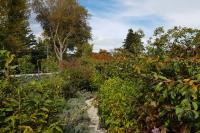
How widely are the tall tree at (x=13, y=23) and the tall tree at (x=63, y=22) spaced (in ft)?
42.6

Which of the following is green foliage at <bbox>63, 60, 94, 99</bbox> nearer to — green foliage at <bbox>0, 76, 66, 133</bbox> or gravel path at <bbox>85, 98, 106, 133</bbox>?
gravel path at <bbox>85, 98, 106, 133</bbox>

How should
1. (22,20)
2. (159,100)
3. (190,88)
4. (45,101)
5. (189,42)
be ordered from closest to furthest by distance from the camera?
1. (190,88)
2. (159,100)
3. (45,101)
4. (189,42)
5. (22,20)

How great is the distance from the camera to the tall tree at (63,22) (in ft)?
237

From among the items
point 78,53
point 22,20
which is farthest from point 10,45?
point 78,53

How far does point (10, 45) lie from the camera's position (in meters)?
54.6

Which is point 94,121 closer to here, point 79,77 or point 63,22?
point 79,77

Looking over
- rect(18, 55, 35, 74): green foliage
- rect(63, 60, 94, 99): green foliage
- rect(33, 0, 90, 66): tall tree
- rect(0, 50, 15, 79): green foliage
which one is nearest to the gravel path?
rect(18, 55, 35, 74): green foliage

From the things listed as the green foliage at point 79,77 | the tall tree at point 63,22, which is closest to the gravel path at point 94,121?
the green foliage at point 79,77

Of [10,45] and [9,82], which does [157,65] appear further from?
[10,45]

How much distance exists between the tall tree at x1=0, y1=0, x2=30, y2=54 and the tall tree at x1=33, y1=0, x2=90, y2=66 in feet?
42.6

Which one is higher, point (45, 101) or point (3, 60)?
point (3, 60)

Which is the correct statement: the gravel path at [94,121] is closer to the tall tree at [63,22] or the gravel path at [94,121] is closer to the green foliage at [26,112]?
the green foliage at [26,112]

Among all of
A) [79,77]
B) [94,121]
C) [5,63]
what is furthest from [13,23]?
[5,63]

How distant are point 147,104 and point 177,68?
0.42 metres
